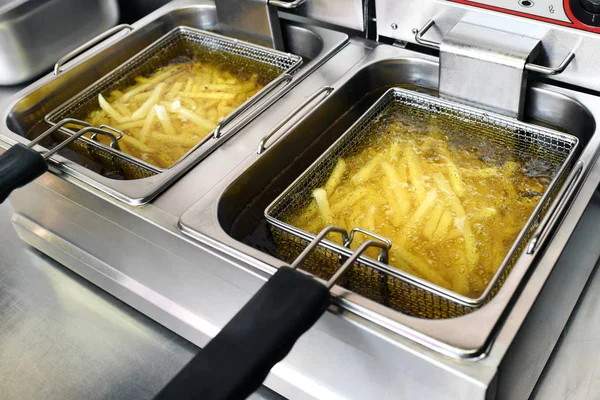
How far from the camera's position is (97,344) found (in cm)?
123

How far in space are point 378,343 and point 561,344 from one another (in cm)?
43

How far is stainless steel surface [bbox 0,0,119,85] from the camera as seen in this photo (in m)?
1.68

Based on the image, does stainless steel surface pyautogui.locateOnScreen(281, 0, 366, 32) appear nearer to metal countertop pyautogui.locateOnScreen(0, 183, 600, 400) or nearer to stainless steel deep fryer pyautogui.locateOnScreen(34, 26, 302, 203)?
stainless steel deep fryer pyautogui.locateOnScreen(34, 26, 302, 203)

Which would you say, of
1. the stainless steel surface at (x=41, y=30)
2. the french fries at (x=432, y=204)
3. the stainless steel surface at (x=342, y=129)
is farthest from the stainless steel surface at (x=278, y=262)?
the stainless steel surface at (x=41, y=30)

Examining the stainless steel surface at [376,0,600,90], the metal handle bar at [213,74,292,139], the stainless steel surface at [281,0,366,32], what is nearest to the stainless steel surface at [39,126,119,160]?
the metal handle bar at [213,74,292,139]

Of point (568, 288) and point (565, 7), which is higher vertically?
point (565, 7)

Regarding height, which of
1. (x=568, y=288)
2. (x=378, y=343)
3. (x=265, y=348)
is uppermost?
(x=265, y=348)

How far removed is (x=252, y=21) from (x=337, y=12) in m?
0.22

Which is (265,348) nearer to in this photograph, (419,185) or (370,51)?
(419,185)

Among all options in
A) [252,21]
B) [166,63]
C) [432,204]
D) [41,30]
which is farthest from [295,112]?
[41,30]

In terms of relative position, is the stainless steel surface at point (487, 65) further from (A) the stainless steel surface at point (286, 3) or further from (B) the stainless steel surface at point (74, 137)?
(B) the stainless steel surface at point (74, 137)

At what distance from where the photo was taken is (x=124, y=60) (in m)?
1.61

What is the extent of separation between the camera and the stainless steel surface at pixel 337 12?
1398 millimetres

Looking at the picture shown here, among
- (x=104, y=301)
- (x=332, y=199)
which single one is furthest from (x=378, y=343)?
(x=104, y=301)
